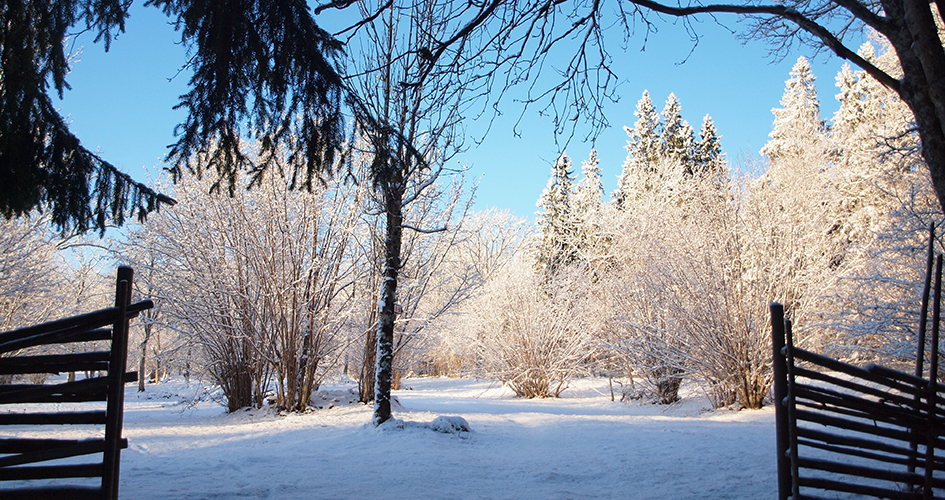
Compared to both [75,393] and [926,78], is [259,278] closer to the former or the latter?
[75,393]

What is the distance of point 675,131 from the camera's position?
26.6 meters

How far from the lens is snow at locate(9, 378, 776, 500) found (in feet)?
13.3

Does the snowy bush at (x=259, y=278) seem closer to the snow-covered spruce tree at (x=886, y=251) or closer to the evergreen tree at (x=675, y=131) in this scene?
the snow-covered spruce tree at (x=886, y=251)

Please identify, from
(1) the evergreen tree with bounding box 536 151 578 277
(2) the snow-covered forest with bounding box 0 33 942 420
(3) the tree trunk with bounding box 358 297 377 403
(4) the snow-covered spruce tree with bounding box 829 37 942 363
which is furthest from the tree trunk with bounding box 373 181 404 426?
(1) the evergreen tree with bounding box 536 151 578 277

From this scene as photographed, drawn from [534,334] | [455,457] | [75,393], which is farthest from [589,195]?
[75,393]

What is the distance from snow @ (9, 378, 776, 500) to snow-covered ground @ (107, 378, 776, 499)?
0.5 inches

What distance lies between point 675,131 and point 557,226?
12.1 m

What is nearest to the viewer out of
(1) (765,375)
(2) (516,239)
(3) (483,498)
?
(3) (483,498)

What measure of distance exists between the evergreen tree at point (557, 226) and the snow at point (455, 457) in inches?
314

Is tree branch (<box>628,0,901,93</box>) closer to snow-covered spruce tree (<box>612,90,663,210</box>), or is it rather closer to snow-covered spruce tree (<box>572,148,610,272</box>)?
snow-covered spruce tree (<box>572,148,610,272</box>)

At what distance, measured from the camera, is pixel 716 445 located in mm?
5660

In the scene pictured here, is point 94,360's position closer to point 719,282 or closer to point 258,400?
point 258,400

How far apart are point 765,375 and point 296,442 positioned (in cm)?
732

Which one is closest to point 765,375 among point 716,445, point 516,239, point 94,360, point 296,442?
point 716,445
